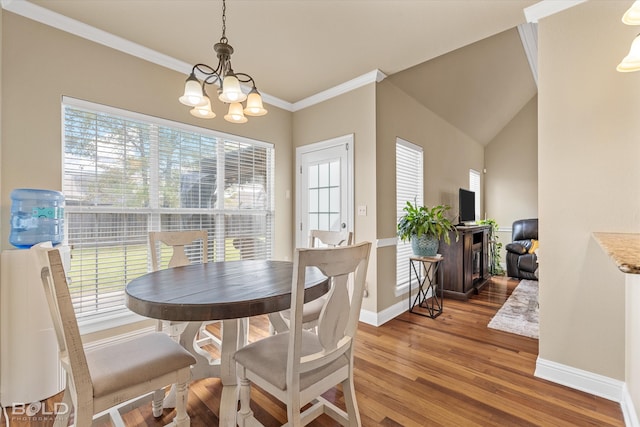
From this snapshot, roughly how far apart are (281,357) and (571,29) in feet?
8.98

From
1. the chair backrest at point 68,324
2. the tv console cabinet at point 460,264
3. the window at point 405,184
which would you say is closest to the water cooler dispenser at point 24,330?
the chair backrest at point 68,324

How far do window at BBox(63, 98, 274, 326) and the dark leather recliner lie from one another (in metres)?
4.55

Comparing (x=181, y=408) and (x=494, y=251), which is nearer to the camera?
(x=181, y=408)

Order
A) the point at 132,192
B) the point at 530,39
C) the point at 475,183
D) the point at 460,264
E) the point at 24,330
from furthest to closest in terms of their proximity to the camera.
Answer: the point at 475,183
the point at 460,264
the point at 530,39
the point at 132,192
the point at 24,330

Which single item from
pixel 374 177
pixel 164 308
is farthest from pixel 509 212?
pixel 164 308

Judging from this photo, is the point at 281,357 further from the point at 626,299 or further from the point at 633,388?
the point at 626,299

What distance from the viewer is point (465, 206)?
4.65 m

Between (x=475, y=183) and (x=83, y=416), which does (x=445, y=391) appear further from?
(x=475, y=183)

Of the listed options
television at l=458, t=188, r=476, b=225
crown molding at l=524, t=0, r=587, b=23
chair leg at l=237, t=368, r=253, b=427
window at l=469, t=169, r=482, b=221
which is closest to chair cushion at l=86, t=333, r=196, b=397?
chair leg at l=237, t=368, r=253, b=427

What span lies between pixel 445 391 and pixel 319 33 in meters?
2.82

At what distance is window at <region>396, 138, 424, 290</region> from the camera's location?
349 cm

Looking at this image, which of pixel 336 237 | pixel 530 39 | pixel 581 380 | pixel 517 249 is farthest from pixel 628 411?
pixel 517 249

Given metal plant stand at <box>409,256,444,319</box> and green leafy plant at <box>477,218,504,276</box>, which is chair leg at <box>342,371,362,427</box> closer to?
A: metal plant stand at <box>409,256,444,319</box>

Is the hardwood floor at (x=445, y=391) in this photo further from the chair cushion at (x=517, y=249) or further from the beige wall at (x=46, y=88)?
the chair cushion at (x=517, y=249)
